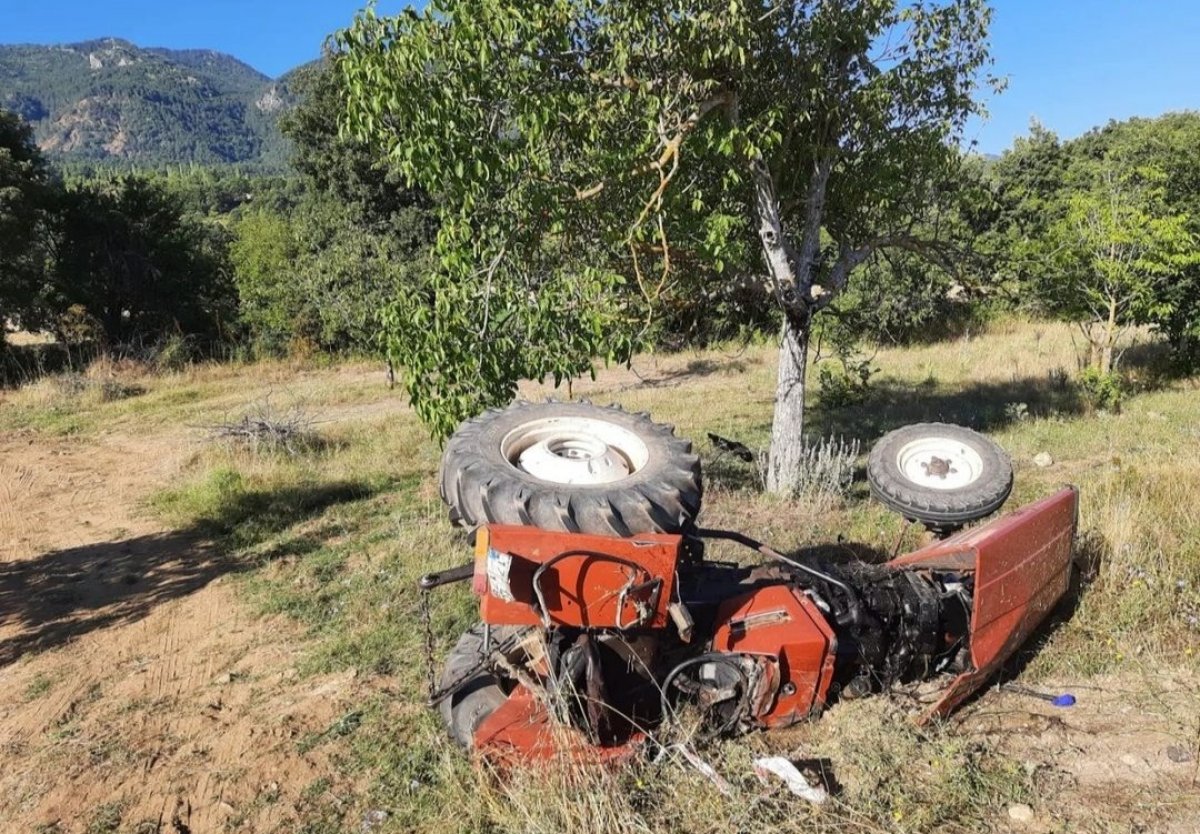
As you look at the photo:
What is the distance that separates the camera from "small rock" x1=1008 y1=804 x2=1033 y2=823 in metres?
3.00

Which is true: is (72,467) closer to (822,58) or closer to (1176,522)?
(822,58)

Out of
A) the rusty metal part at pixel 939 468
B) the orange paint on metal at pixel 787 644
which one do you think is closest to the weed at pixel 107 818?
the orange paint on metal at pixel 787 644

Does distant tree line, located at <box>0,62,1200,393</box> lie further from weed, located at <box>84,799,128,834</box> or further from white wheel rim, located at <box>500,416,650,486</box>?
weed, located at <box>84,799,128,834</box>

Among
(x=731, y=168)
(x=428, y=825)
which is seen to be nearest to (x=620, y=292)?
(x=731, y=168)

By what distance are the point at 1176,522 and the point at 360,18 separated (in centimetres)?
641

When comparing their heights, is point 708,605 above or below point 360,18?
below

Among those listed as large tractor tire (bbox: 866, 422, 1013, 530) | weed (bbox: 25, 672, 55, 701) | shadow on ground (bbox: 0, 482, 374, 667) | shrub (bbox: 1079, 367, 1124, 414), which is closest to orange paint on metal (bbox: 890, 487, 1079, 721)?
large tractor tire (bbox: 866, 422, 1013, 530)

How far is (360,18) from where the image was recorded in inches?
193

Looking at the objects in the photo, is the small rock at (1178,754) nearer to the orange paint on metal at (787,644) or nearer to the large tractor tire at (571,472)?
the orange paint on metal at (787,644)

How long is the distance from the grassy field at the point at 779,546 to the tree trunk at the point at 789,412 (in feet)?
1.28

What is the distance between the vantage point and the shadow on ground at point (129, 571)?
5.92 metres

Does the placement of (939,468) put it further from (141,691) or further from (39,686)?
(39,686)

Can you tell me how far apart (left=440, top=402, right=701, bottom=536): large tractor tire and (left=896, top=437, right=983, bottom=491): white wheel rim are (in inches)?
83.8

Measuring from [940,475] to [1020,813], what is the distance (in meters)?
2.60
